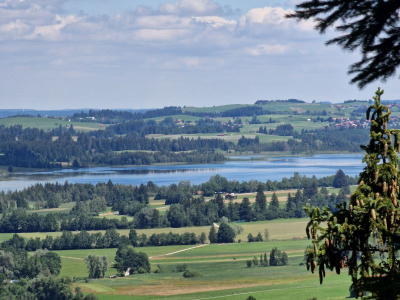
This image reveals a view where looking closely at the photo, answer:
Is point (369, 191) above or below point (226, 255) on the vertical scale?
above

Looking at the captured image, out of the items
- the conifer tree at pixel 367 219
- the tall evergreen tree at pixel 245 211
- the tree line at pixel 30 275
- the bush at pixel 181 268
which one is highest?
the conifer tree at pixel 367 219

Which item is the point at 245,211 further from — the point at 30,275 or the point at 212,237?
the point at 30,275

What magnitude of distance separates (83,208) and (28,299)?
2255 inches

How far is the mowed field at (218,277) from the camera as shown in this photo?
56062 mm

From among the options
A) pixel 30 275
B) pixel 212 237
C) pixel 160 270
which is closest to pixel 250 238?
pixel 212 237

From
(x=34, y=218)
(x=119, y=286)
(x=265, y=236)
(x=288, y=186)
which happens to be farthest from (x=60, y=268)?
(x=288, y=186)

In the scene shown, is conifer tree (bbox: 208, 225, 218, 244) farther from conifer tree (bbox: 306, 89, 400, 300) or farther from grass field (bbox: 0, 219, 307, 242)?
conifer tree (bbox: 306, 89, 400, 300)

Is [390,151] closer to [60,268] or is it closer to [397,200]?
[397,200]

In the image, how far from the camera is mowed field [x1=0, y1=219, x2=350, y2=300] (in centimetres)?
5606

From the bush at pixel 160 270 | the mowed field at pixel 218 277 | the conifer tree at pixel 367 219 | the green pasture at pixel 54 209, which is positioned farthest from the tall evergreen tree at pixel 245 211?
the conifer tree at pixel 367 219

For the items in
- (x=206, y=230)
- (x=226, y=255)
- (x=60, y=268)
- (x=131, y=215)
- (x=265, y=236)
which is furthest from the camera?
(x=131, y=215)

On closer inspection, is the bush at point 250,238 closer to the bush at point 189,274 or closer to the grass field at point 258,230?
the grass field at point 258,230

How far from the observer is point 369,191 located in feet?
44.6

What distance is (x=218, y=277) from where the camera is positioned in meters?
65.7
